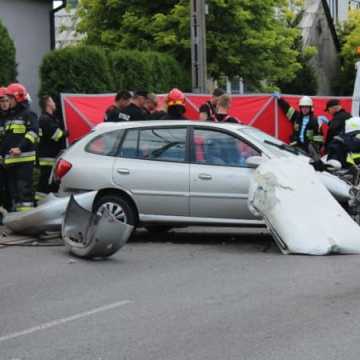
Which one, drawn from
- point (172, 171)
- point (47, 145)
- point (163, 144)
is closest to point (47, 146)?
point (47, 145)

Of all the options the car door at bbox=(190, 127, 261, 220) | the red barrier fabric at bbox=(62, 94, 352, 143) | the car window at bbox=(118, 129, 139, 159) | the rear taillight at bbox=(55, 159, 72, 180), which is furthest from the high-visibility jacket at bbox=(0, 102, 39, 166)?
the red barrier fabric at bbox=(62, 94, 352, 143)

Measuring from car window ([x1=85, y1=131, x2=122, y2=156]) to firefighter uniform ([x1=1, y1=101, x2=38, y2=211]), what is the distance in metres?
1.29

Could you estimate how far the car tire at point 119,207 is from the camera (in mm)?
11688

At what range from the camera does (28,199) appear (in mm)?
13109

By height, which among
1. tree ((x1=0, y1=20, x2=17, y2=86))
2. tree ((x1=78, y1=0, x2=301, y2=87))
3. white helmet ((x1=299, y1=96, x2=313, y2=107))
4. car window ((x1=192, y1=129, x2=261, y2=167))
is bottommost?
car window ((x1=192, y1=129, x2=261, y2=167))

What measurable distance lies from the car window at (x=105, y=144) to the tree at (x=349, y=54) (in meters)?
38.0

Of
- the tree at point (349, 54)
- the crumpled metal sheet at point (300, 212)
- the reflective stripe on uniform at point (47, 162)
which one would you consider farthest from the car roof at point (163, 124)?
the tree at point (349, 54)

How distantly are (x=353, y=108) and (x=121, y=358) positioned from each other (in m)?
12.6

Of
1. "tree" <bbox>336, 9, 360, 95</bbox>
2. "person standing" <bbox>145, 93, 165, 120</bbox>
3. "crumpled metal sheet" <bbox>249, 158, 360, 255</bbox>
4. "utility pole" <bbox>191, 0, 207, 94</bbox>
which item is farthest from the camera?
"tree" <bbox>336, 9, 360, 95</bbox>

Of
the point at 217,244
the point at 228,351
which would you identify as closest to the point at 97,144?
the point at 217,244

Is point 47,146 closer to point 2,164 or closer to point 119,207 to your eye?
point 2,164

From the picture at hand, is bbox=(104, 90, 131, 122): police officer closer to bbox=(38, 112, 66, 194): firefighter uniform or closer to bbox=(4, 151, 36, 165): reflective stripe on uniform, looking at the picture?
bbox=(38, 112, 66, 194): firefighter uniform

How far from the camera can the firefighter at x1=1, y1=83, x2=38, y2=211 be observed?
13.0 metres

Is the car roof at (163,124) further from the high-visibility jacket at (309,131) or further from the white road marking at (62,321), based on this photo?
the high-visibility jacket at (309,131)
